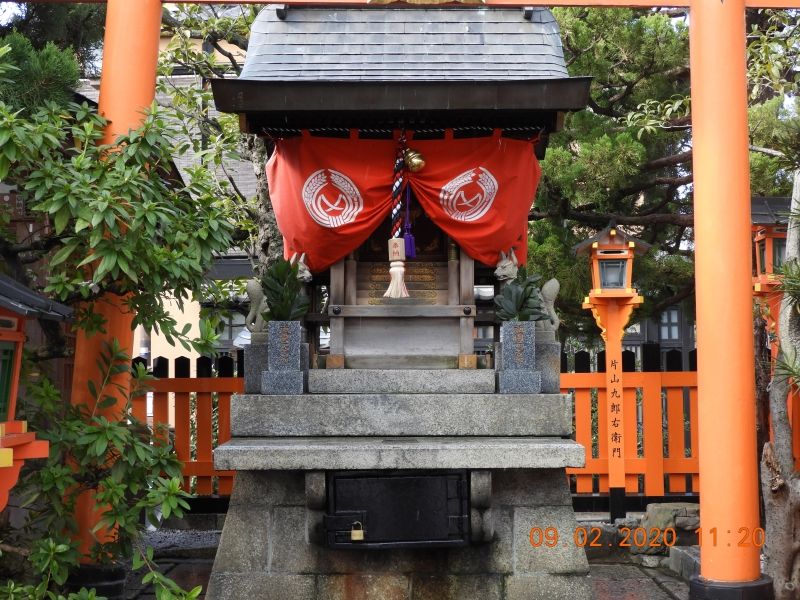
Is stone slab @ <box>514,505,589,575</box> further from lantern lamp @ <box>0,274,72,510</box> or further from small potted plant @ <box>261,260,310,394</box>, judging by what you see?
lantern lamp @ <box>0,274,72,510</box>

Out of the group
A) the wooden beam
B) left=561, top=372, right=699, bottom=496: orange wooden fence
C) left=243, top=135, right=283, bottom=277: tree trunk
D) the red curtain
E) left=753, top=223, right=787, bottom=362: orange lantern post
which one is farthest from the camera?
left=243, top=135, right=283, bottom=277: tree trunk

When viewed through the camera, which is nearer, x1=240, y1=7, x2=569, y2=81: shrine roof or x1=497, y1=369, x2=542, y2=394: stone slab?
x1=497, y1=369, x2=542, y2=394: stone slab

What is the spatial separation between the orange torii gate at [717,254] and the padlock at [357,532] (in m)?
2.33

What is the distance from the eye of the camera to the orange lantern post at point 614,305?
9.01 meters

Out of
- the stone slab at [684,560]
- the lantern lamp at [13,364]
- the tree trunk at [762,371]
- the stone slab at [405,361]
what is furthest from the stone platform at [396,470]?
the tree trunk at [762,371]

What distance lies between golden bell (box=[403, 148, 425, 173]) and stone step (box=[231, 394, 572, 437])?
1.79m

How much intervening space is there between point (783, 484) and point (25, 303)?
5572mm

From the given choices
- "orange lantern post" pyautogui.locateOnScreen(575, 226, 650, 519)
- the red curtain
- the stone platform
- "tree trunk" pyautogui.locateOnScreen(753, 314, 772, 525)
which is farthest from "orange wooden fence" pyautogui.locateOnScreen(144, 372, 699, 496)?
the stone platform

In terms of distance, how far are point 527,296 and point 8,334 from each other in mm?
3730

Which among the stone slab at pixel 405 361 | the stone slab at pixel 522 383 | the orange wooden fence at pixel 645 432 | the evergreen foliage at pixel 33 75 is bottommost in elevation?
the orange wooden fence at pixel 645 432

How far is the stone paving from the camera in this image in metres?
7.31

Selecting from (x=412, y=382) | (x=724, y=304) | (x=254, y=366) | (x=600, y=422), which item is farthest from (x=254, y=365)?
(x=600, y=422)

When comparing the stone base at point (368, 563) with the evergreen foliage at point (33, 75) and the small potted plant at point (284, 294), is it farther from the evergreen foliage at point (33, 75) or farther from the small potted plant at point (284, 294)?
the evergreen foliage at point (33, 75)

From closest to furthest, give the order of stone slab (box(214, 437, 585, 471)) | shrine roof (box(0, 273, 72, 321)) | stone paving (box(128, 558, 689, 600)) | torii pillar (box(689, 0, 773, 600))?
shrine roof (box(0, 273, 72, 321)) < stone slab (box(214, 437, 585, 471)) < torii pillar (box(689, 0, 773, 600)) < stone paving (box(128, 558, 689, 600))
